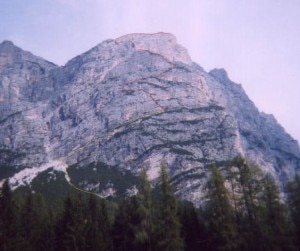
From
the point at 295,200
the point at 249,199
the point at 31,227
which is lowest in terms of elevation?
the point at 249,199

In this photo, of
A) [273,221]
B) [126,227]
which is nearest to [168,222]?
[273,221]

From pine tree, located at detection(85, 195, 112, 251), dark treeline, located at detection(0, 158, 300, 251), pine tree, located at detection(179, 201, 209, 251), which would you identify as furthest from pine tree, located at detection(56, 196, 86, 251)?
pine tree, located at detection(179, 201, 209, 251)

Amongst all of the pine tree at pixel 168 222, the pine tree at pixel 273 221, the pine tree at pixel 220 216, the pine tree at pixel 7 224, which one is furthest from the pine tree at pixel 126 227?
the pine tree at pixel 273 221

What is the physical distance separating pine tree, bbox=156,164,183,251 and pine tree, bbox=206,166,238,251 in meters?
4.83

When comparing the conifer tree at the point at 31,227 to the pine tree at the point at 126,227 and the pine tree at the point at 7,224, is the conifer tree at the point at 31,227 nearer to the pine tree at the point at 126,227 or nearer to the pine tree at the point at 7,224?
the pine tree at the point at 7,224

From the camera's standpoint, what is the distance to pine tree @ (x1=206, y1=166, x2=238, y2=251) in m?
47.8

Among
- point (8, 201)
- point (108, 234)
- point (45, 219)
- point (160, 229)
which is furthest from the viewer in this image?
point (45, 219)

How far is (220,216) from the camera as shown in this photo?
4919cm

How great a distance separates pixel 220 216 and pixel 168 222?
746cm

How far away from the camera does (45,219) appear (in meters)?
83.5

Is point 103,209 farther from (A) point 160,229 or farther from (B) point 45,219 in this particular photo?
(A) point 160,229

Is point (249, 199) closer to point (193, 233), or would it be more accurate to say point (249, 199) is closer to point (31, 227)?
point (193, 233)

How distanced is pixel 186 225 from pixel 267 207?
650 inches

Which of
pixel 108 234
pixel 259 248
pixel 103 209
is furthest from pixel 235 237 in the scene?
pixel 103 209
